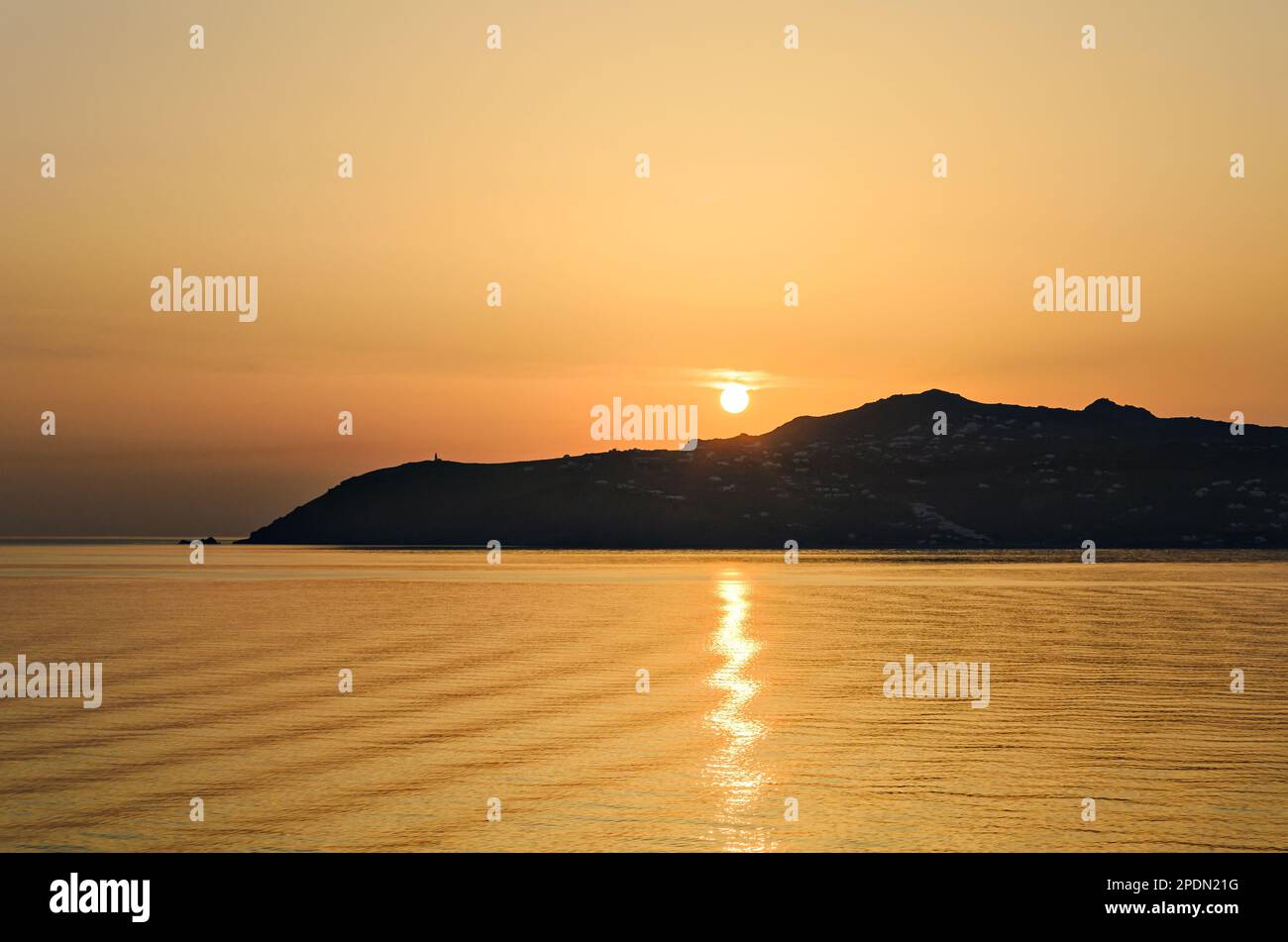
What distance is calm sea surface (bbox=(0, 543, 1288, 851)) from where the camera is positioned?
21.7 metres

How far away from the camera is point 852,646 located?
54.9m

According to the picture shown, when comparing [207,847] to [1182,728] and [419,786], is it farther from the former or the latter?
[1182,728]

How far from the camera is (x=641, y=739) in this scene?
30.6 metres

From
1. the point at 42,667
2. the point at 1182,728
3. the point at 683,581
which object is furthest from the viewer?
the point at 683,581

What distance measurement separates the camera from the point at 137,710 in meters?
35.2

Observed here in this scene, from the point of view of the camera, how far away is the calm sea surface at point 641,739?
21734 millimetres

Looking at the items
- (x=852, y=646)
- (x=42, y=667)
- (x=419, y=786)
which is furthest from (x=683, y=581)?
(x=419, y=786)
